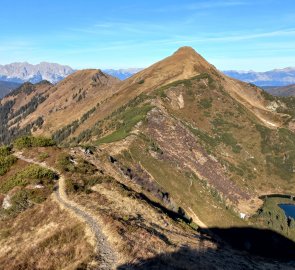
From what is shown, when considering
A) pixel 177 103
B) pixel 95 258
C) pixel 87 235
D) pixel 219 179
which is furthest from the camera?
pixel 177 103

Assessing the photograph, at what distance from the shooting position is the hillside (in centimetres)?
3522

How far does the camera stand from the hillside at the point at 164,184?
1387 inches

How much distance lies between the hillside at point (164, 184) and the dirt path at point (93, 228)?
13cm

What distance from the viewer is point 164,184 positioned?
98250 millimetres

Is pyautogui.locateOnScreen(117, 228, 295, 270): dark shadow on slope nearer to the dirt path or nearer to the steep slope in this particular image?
the dirt path

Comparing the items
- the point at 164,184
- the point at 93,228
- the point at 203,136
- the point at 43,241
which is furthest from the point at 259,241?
the point at 43,241

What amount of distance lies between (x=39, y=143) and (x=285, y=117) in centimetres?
15739

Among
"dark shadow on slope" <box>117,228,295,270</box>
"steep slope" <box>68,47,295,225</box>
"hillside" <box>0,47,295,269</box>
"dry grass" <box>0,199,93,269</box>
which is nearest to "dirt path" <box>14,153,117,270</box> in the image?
"hillside" <box>0,47,295,269</box>

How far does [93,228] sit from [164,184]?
2486 inches

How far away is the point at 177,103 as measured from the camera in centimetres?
16800

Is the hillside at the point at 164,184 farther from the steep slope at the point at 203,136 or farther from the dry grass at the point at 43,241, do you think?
the steep slope at the point at 203,136

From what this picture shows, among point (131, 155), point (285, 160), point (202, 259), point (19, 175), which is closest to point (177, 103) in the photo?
point (285, 160)

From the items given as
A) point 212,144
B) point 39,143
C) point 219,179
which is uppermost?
point 39,143

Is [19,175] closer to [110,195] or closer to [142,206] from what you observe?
[110,195]
